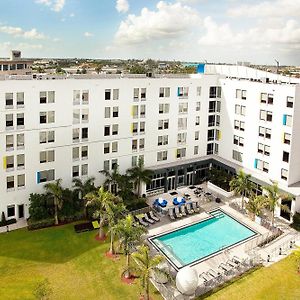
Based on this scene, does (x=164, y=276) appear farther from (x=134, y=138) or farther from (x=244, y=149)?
(x=244, y=149)

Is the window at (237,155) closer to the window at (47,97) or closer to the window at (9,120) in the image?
the window at (47,97)

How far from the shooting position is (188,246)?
38094 millimetres

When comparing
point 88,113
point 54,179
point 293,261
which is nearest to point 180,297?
point 293,261

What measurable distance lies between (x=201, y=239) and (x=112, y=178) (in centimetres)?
1385

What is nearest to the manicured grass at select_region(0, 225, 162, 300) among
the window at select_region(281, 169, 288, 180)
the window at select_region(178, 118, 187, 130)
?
the window at select_region(178, 118, 187, 130)

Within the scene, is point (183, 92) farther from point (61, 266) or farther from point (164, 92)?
point (61, 266)

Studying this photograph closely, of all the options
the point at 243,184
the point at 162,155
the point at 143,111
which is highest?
the point at 143,111

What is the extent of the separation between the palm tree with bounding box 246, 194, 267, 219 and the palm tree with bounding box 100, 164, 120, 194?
17209 millimetres

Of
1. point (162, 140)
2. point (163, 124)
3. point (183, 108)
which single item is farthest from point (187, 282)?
point (183, 108)

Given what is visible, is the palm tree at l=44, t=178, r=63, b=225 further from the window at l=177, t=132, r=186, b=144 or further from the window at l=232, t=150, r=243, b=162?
the window at l=232, t=150, r=243, b=162

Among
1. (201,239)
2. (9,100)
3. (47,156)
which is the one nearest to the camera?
(9,100)

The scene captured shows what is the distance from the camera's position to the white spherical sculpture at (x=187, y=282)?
29.0 metres

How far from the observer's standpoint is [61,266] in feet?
110

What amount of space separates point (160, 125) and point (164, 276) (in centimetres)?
2559
